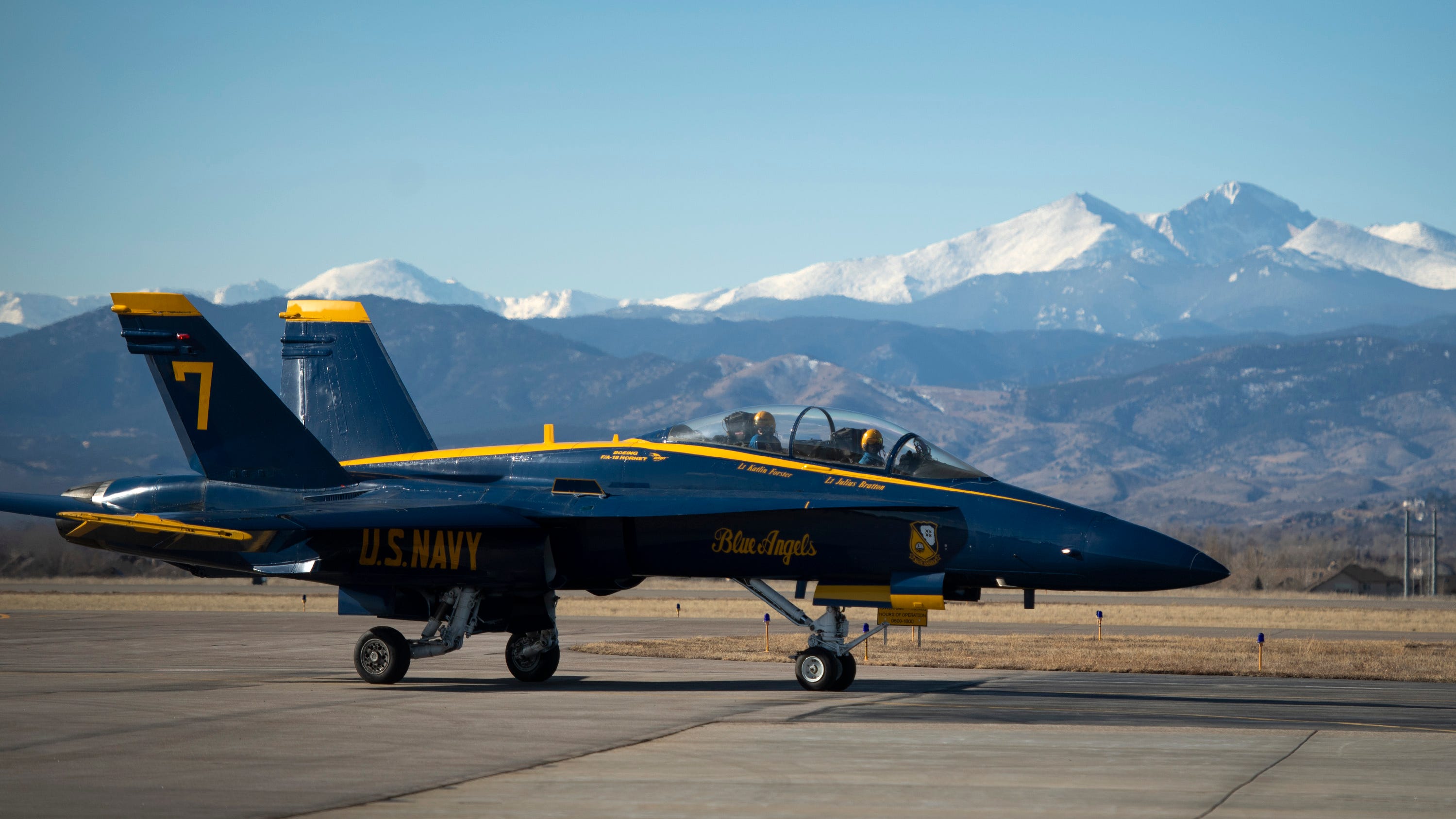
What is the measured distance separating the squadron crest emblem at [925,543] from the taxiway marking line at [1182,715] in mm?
1690

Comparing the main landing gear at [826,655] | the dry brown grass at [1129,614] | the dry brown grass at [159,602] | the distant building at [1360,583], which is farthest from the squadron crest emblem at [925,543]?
the distant building at [1360,583]

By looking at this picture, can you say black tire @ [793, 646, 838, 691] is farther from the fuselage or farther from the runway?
the fuselage

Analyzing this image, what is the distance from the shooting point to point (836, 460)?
54.7 feet

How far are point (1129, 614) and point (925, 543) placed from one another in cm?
3518

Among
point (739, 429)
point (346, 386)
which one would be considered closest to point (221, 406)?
point (346, 386)

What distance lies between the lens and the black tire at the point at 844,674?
17.1 metres

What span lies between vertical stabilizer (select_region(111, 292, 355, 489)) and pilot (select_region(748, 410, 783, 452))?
6.08 meters

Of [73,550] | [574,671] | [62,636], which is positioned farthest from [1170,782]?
[73,550]

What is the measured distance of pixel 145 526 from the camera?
56.0 ft

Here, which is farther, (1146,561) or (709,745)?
(1146,561)

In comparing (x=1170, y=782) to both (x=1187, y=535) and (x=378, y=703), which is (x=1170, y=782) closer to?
(x=378, y=703)

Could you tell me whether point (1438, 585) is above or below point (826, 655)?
below

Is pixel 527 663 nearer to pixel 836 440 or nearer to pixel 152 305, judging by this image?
pixel 836 440

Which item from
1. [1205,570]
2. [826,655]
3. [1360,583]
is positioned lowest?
[1360,583]
